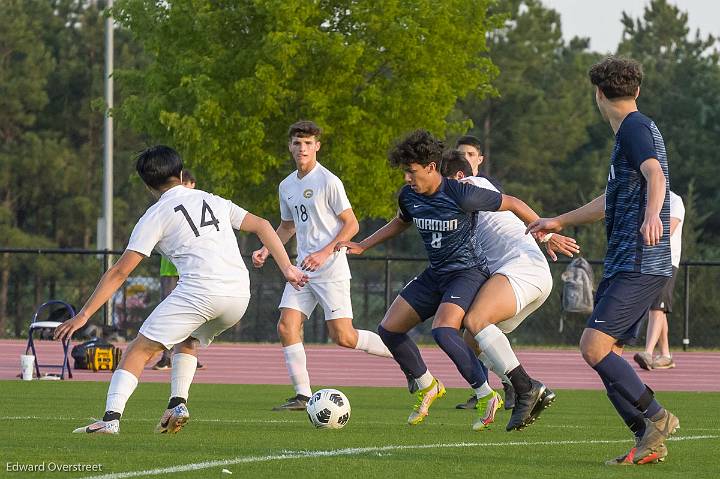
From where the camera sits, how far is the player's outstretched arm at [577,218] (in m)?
8.17

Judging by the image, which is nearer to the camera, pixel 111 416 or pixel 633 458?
pixel 633 458

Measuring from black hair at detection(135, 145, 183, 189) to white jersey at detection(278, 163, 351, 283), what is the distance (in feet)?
8.72

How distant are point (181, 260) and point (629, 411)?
9.63ft

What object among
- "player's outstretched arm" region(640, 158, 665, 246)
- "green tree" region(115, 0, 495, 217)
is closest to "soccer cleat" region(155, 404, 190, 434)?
"player's outstretched arm" region(640, 158, 665, 246)

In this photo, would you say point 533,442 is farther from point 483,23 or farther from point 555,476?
point 483,23

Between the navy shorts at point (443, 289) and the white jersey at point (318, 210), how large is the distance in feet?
5.19

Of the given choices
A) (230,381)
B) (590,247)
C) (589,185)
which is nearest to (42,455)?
(230,381)

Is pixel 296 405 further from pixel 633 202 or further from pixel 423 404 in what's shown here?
pixel 633 202

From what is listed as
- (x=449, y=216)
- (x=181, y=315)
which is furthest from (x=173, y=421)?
(x=449, y=216)

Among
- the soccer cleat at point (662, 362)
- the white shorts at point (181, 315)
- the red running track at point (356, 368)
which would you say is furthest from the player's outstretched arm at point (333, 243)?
the soccer cleat at point (662, 362)

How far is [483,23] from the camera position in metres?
32.8

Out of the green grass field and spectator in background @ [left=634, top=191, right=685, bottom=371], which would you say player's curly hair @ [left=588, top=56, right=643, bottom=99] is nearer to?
the green grass field

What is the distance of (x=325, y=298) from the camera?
11977 millimetres

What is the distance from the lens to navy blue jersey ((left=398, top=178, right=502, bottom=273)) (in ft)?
31.7
